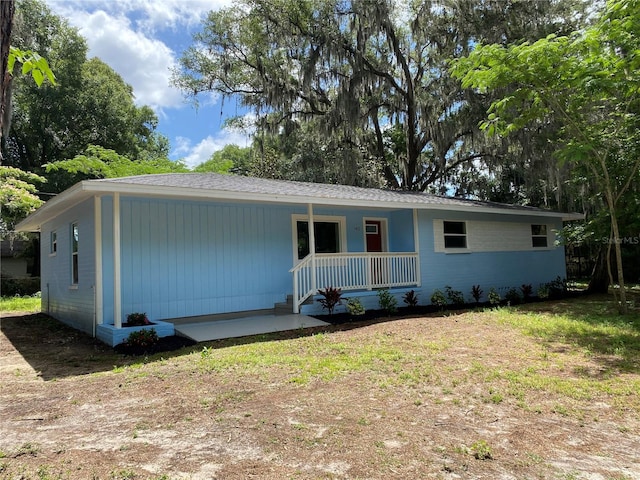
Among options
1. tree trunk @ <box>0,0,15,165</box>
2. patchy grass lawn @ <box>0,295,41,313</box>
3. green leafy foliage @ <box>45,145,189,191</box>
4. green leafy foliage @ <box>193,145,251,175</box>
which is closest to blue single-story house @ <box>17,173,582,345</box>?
patchy grass lawn @ <box>0,295,41,313</box>

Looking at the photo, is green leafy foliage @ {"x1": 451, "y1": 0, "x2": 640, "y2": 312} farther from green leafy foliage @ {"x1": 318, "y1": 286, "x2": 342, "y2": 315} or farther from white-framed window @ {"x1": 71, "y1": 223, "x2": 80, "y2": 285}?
white-framed window @ {"x1": 71, "y1": 223, "x2": 80, "y2": 285}

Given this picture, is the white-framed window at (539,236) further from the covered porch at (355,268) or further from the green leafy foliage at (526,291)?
the covered porch at (355,268)

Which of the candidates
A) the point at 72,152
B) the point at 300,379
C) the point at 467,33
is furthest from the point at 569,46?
the point at 72,152

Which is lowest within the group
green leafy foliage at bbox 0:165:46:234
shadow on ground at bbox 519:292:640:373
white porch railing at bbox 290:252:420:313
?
shadow on ground at bbox 519:292:640:373

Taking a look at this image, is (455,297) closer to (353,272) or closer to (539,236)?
(353,272)

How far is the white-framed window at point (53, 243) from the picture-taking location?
11.2 metres

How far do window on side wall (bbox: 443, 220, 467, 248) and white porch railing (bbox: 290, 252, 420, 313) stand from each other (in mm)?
1498

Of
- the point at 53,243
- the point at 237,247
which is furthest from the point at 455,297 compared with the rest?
the point at 53,243

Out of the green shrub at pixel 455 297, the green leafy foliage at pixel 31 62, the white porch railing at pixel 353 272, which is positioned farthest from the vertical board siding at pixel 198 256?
the green leafy foliage at pixel 31 62

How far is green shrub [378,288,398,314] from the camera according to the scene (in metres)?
10.4

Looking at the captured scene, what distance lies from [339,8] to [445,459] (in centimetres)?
1725

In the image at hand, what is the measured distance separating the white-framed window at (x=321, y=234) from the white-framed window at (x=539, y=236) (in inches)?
285

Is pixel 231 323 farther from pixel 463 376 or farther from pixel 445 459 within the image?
pixel 445 459

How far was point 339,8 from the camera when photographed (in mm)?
16781
